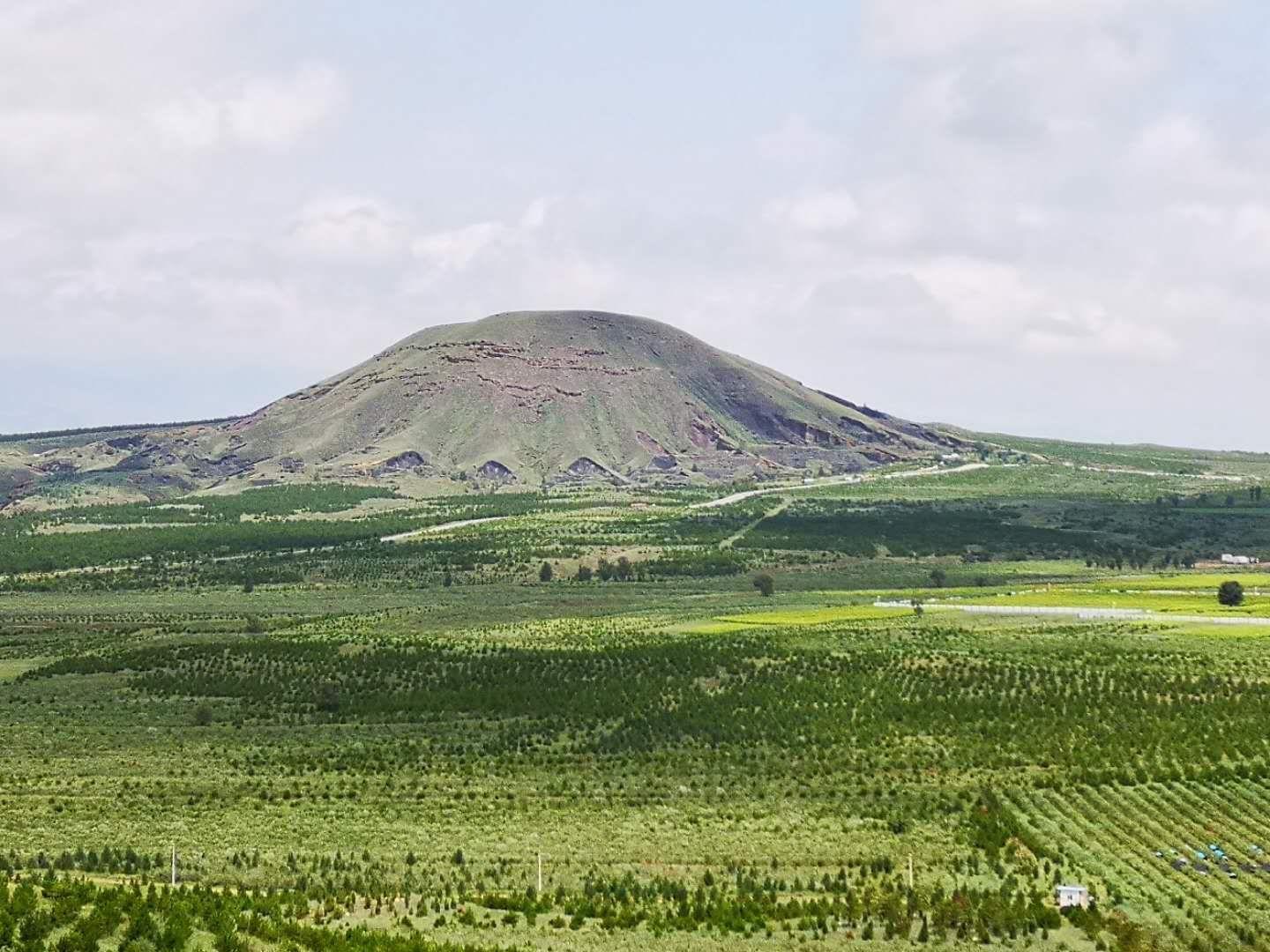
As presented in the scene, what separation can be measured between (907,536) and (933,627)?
54.1 meters

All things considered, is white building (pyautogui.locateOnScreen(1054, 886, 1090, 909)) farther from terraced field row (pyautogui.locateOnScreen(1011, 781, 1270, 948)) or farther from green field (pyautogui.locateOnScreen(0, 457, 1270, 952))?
terraced field row (pyautogui.locateOnScreen(1011, 781, 1270, 948))

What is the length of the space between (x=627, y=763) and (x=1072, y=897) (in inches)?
721

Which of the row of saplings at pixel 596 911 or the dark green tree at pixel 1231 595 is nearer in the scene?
the row of saplings at pixel 596 911

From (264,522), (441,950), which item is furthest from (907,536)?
(441,950)

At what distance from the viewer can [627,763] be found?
4622cm

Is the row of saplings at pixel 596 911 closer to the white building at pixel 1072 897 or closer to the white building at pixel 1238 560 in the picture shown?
the white building at pixel 1072 897

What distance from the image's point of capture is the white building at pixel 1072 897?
3108 centimetres

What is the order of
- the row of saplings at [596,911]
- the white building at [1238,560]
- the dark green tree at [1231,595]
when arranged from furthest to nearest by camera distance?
the white building at [1238,560]
the dark green tree at [1231,595]
the row of saplings at [596,911]

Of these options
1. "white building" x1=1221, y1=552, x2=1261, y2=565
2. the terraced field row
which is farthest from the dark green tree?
the terraced field row

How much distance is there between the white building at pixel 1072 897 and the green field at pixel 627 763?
1.28 ft

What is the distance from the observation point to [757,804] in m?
40.8

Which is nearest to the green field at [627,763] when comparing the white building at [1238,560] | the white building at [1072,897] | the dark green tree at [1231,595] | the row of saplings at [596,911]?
the row of saplings at [596,911]

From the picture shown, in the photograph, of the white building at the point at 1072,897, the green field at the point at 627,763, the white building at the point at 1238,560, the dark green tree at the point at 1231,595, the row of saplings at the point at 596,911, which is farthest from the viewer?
the white building at the point at 1238,560

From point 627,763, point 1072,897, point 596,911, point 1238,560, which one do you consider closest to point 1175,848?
point 1072,897
